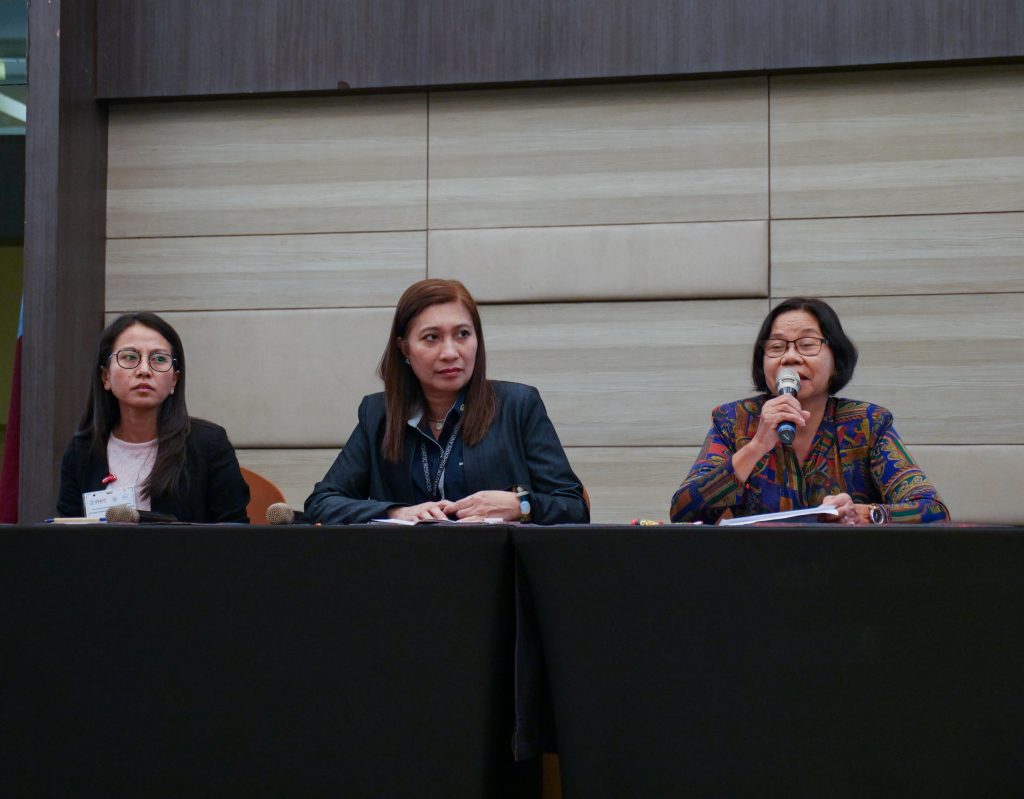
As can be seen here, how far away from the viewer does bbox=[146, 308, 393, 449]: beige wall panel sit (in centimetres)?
396

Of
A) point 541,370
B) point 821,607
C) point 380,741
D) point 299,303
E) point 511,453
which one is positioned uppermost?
point 299,303

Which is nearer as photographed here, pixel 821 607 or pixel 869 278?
pixel 821 607

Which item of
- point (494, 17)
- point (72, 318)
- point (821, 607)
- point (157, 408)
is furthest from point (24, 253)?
point (821, 607)

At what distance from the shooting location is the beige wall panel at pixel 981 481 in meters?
3.57

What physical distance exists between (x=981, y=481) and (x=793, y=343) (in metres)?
1.60

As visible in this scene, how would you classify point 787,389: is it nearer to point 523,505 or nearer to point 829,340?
point 829,340

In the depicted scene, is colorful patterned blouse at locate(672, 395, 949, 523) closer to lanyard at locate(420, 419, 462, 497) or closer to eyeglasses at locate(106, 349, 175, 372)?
lanyard at locate(420, 419, 462, 497)

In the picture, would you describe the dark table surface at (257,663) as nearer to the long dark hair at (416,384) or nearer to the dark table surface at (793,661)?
the dark table surface at (793,661)

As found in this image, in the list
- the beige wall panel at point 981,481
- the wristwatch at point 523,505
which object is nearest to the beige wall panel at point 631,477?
the beige wall panel at point 981,481

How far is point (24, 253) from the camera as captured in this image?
12.9 ft

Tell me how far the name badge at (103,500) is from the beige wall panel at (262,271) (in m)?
1.79

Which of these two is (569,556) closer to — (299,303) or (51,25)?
(299,303)

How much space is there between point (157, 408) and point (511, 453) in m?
0.94

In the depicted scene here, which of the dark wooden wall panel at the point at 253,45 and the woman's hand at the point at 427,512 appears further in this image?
the dark wooden wall panel at the point at 253,45
